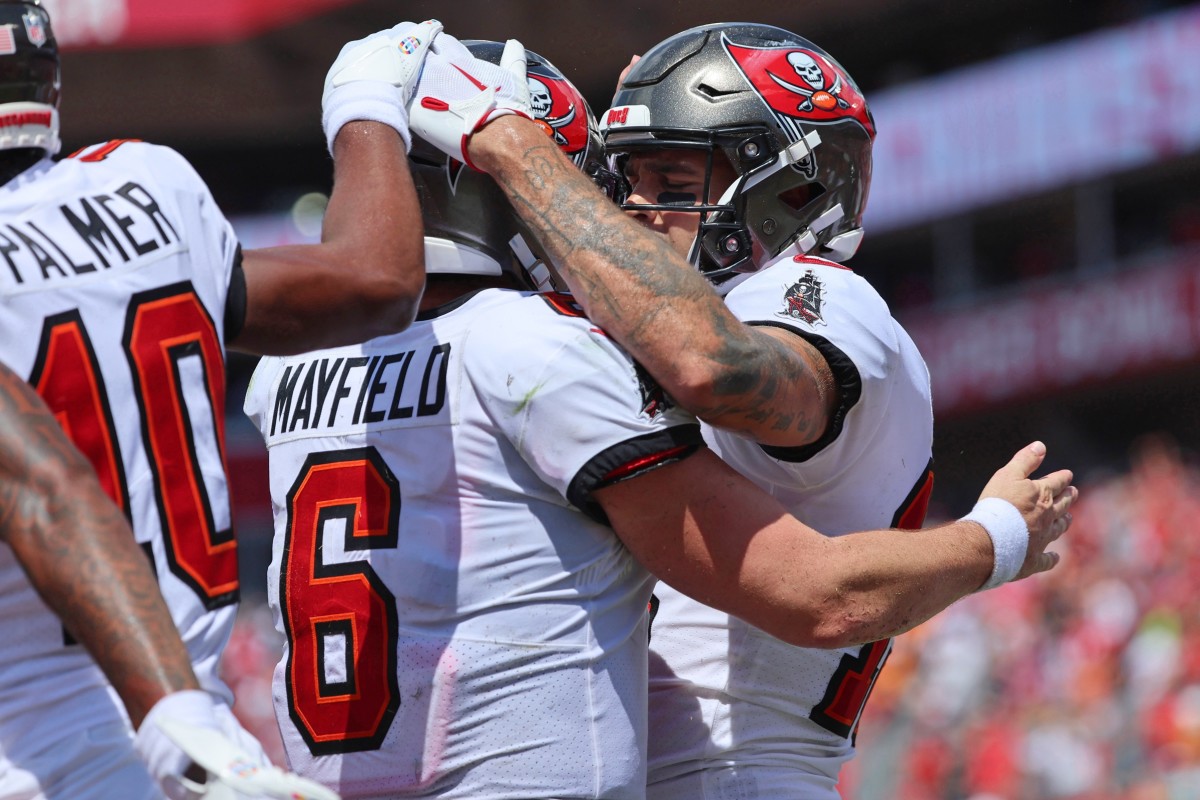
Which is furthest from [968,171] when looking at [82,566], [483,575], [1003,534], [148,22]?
[82,566]

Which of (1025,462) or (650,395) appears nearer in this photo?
(650,395)

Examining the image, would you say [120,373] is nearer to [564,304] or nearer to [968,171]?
[564,304]

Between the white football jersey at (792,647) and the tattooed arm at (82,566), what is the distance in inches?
55.6

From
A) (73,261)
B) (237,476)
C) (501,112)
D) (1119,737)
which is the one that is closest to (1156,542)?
(1119,737)

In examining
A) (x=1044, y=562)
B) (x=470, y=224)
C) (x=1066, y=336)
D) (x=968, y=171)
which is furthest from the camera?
(x=968, y=171)

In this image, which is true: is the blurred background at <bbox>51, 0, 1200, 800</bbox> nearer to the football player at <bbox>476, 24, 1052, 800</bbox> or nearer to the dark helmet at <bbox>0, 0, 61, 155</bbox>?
the football player at <bbox>476, 24, 1052, 800</bbox>

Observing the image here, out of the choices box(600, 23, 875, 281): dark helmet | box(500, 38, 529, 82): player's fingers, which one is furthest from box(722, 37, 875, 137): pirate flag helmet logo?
box(500, 38, 529, 82): player's fingers

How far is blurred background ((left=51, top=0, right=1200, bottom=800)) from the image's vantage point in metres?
18.7

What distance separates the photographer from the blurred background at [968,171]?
18672 millimetres

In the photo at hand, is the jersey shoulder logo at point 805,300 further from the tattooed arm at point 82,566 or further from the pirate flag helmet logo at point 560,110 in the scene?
the tattooed arm at point 82,566

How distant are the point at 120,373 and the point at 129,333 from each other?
6cm

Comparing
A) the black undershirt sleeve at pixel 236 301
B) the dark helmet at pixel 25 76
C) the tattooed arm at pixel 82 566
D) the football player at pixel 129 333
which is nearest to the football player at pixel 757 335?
the football player at pixel 129 333

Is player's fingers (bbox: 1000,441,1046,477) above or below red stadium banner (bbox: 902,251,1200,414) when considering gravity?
above

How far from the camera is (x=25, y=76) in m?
2.31
